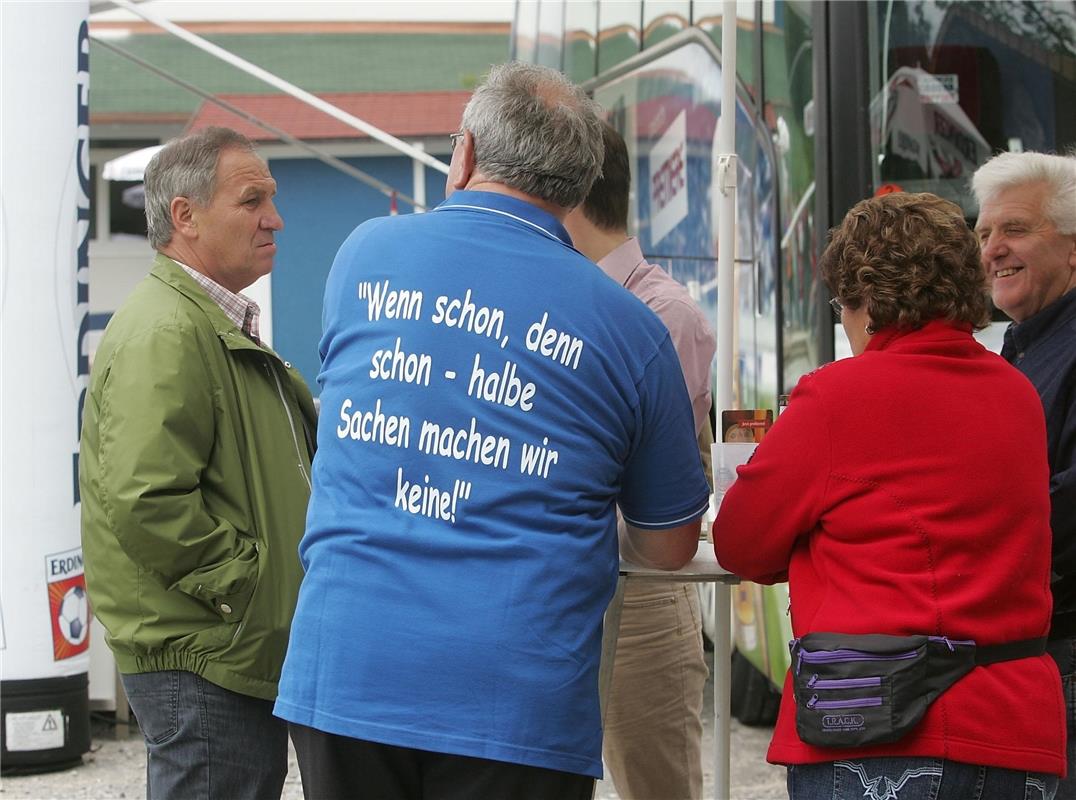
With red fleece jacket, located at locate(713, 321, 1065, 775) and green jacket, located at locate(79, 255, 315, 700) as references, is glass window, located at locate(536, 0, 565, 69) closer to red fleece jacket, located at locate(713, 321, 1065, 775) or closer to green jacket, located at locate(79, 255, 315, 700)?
green jacket, located at locate(79, 255, 315, 700)

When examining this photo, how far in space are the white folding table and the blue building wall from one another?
17865 millimetres

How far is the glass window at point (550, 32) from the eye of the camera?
8.16m

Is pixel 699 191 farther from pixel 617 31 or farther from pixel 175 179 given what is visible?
pixel 175 179

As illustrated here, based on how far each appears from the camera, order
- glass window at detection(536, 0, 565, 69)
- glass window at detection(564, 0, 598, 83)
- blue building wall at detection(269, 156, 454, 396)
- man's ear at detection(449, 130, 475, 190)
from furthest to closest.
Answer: blue building wall at detection(269, 156, 454, 396), glass window at detection(536, 0, 565, 69), glass window at detection(564, 0, 598, 83), man's ear at detection(449, 130, 475, 190)

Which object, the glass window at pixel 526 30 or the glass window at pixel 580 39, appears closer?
the glass window at pixel 580 39

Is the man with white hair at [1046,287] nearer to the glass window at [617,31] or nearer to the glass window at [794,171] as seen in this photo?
the glass window at [794,171]

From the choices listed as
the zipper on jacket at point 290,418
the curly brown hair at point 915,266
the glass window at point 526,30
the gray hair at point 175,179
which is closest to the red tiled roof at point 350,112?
the glass window at point 526,30

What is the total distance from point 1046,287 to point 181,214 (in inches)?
66.9

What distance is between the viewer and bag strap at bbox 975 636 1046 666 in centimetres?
202

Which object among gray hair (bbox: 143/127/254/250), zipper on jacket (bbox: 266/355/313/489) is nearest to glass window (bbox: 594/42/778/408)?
gray hair (bbox: 143/127/254/250)

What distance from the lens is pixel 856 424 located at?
204cm

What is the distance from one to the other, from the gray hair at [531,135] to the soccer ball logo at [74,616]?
3735mm

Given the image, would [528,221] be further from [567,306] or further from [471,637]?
[471,637]

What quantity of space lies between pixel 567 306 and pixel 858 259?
0.49 metres
